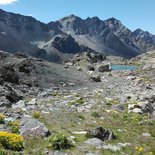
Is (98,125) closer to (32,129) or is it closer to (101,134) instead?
(101,134)

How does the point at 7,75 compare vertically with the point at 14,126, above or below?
above

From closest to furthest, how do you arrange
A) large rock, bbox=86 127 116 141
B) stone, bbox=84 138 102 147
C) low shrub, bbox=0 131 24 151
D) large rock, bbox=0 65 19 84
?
1. low shrub, bbox=0 131 24 151
2. stone, bbox=84 138 102 147
3. large rock, bbox=86 127 116 141
4. large rock, bbox=0 65 19 84

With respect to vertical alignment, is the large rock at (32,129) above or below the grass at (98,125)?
above

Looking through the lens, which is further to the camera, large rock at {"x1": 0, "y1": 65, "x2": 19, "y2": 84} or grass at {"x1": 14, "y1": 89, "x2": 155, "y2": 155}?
large rock at {"x1": 0, "y1": 65, "x2": 19, "y2": 84}

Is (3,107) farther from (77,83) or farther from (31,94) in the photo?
(77,83)

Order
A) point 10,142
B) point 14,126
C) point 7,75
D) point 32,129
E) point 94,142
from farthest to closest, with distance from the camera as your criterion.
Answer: point 7,75 < point 14,126 < point 32,129 < point 94,142 < point 10,142

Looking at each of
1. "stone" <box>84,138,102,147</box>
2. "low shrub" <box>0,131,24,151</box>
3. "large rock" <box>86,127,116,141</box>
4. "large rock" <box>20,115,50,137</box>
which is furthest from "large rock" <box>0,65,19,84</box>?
"low shrub" <box>0,131,24,151</box>

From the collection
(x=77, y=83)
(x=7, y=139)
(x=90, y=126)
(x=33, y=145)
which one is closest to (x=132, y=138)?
(x=90, y=126)

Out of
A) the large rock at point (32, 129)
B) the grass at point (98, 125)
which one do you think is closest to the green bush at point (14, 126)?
the large rock at point (32, 129)

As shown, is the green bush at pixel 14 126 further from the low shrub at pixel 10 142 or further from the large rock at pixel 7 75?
the large rock at pixel 7 75

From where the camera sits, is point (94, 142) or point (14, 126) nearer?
point (94, 142)

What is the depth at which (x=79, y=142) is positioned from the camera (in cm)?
1733

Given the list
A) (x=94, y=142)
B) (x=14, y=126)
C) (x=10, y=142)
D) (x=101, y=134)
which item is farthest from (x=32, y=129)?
(x=101, y=134)

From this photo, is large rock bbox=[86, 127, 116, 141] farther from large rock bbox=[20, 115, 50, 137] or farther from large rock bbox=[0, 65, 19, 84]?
large rock bbox=[0, 65, 19, 84]
